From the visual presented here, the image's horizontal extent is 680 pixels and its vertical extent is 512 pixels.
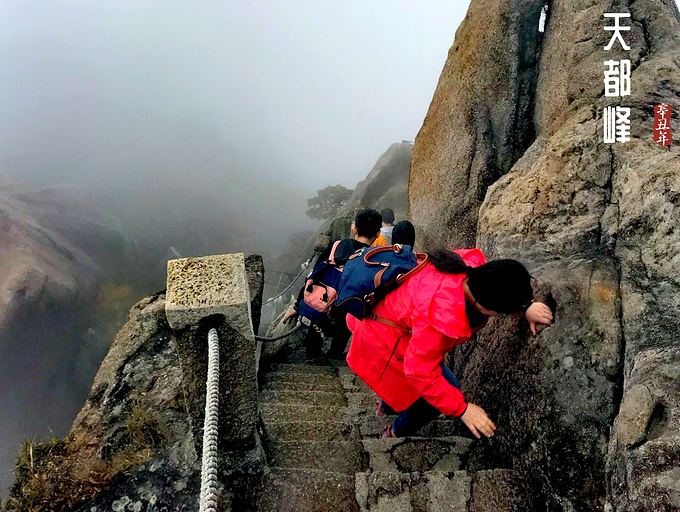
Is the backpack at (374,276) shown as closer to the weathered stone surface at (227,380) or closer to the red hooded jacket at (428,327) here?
the red hooded jacket at (428,327)

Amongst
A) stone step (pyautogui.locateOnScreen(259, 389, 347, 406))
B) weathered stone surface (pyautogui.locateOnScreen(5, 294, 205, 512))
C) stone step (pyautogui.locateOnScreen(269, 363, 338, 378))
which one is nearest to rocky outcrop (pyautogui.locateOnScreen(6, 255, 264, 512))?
weathered stone surface (pyautogui.locateOnScreen(5, 294, 205, 512))

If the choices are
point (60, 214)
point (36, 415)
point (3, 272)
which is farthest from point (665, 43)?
point (60, 214)

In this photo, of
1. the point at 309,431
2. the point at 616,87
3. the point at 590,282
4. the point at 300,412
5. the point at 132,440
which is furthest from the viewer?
the point at 300,412

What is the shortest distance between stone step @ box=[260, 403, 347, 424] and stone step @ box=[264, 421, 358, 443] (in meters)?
0.35

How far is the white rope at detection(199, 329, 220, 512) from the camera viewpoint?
5.64 feet

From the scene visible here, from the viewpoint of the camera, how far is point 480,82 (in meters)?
6.10

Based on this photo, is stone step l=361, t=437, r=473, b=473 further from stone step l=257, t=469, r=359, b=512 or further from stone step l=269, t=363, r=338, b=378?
stone step l=269, t=363, r=338, b=378

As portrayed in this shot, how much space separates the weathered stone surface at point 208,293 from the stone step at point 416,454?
152 cm

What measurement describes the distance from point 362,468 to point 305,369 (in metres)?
3.27

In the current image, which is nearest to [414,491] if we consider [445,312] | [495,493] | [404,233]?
[495,493]

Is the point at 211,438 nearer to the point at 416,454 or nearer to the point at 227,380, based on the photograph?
the point at 227,380

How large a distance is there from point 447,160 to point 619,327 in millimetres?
4421

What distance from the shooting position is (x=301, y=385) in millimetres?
5328

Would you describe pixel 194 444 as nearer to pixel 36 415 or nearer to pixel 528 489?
pixel 528 489
